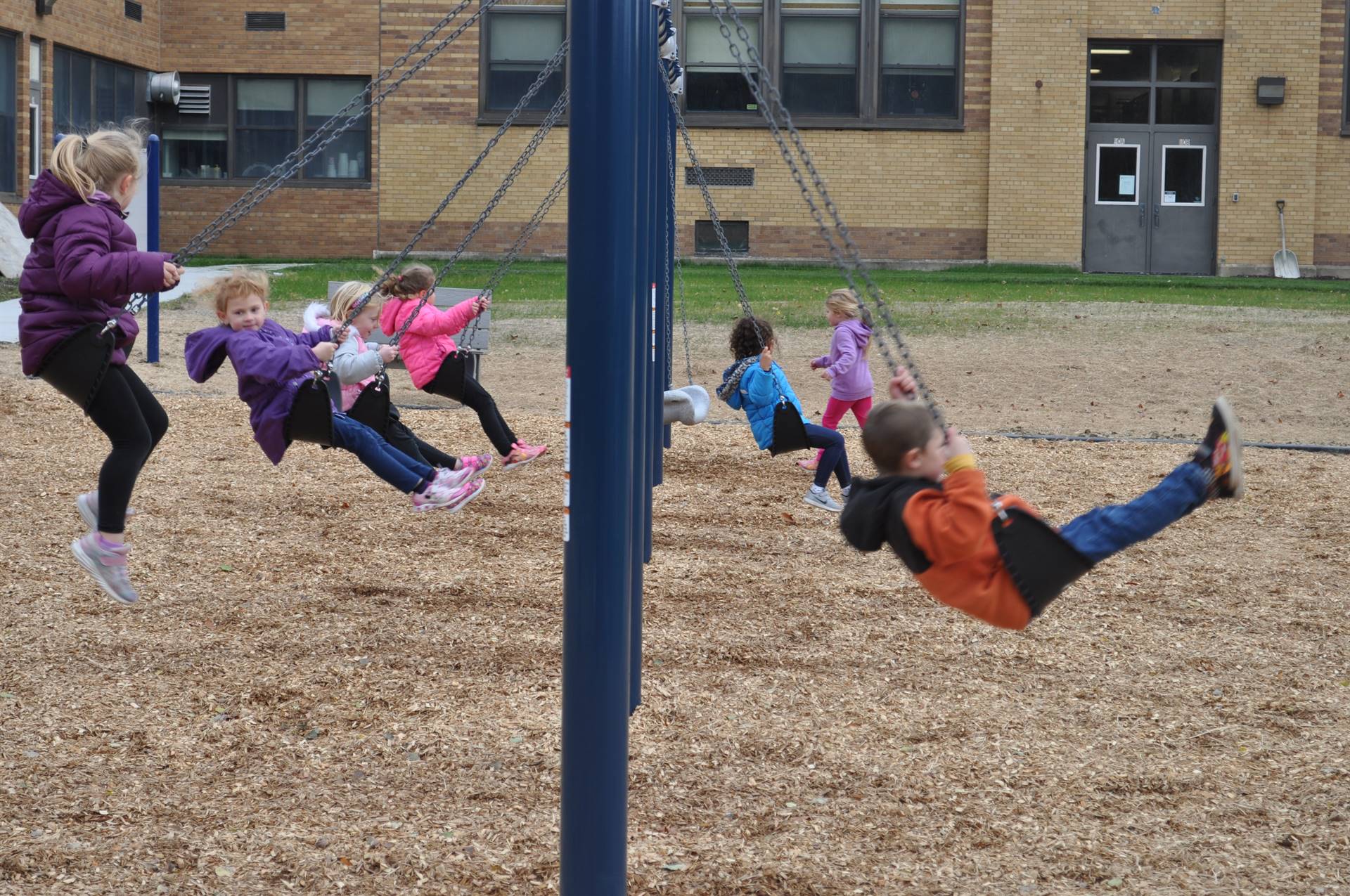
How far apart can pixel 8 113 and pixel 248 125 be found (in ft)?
16.9

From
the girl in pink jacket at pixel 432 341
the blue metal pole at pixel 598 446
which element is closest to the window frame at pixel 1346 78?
the girl in pink jacket at pixel 432 341

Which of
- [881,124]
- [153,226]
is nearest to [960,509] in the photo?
[153,226]

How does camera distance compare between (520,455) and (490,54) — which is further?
(490,54)

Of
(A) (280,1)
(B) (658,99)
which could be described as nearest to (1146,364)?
(B) (658,99)

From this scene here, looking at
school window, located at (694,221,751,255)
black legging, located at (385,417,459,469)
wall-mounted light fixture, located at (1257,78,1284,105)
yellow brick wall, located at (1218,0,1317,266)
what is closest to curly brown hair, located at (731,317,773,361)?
black legging, located at (385,417,459,469)

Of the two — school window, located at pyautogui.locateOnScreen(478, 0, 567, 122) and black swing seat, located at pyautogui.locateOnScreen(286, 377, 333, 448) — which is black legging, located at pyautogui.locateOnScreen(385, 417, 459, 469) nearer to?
black swing seat, located at pyautogui.locateOnScreen(286, 377, 333, 448)

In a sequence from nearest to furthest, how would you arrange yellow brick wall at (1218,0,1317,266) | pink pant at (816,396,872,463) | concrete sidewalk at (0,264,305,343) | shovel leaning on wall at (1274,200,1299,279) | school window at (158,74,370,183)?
pink pant at (816,396,872,463)
concrete sidewalk at (0,264,305,343)
yellow brick wall at (1218,0,1317,266)
shovel leaning on wall at (1274,200,1299,279)
school window at (158,74,370,183)

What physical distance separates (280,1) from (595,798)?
26.2 meters

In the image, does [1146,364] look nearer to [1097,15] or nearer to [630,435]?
[630,435]

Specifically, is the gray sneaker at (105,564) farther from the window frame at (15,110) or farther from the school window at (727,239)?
the school window at (727,239)

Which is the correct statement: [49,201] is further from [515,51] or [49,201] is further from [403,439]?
[515,51]

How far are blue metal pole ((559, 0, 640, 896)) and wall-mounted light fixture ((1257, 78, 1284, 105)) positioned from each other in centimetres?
2538

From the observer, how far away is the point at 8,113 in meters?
23.1

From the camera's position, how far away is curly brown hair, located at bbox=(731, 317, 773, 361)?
873cm
